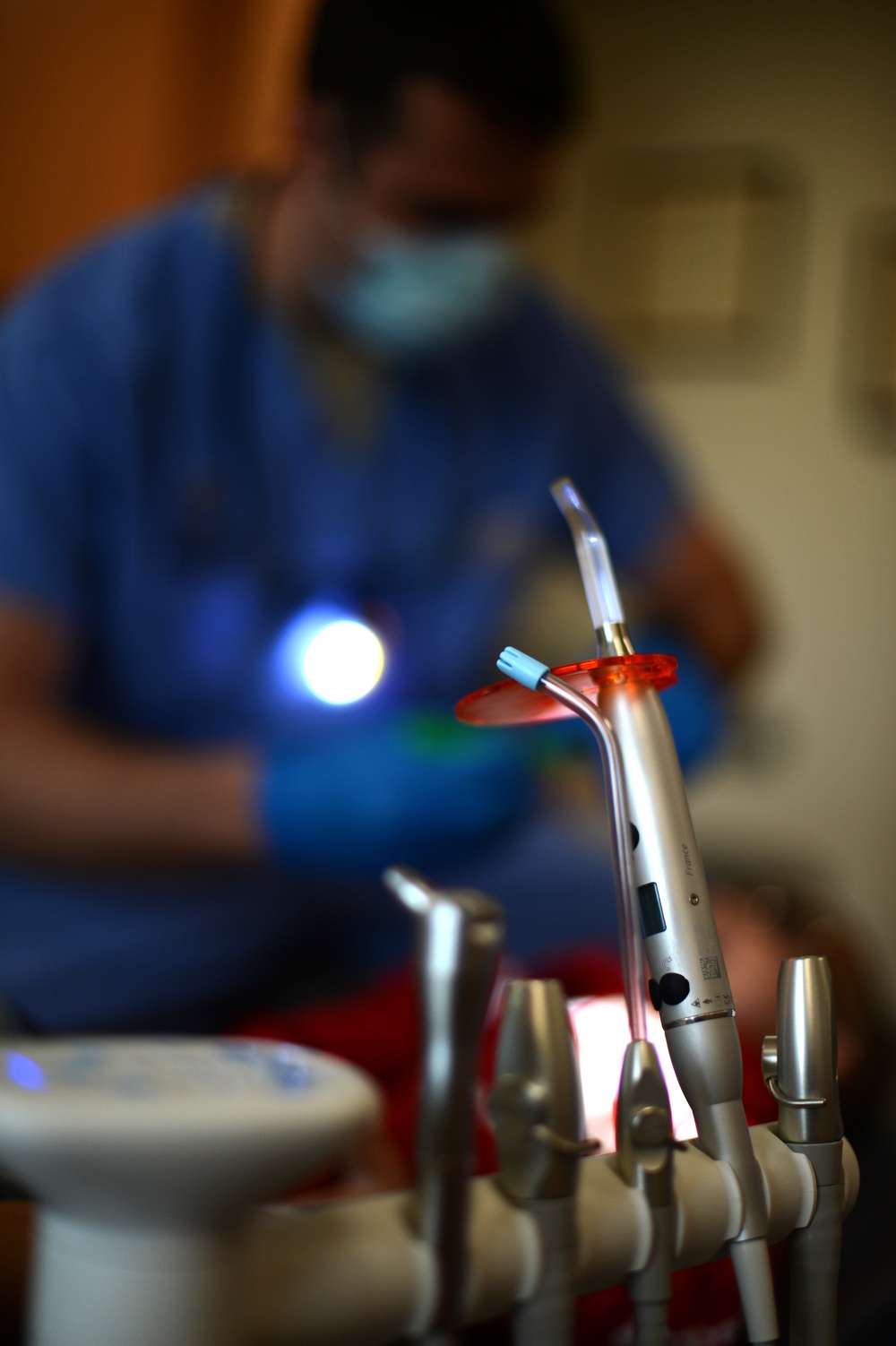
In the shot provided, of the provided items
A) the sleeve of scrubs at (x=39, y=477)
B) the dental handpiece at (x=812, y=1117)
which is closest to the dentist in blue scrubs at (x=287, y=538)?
the sleeve of scrubs at (x=39, y=477)

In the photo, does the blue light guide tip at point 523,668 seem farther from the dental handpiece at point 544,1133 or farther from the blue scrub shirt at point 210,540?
the blue scrub shirt at point 210,540

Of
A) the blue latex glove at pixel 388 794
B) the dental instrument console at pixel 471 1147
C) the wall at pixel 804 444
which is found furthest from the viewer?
the wall at pixel 804 444

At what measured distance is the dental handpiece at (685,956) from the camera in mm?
236

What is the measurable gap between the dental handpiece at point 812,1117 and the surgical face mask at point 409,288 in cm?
79

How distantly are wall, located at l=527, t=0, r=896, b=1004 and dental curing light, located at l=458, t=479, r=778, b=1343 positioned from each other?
183 cm

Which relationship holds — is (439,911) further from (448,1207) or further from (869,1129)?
(869,1129)

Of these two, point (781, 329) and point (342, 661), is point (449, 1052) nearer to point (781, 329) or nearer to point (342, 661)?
point (342, 661)

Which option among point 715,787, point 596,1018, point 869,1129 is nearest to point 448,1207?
point 596,1018

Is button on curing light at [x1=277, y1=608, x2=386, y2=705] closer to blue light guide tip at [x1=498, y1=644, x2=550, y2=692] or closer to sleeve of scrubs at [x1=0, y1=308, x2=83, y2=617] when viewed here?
sleeve of scrubs at [x1=0, y1=308, x2=83, y2=617]

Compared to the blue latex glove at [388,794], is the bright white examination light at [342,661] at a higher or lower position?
higher

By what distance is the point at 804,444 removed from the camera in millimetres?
2135

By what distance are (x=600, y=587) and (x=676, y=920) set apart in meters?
0.08

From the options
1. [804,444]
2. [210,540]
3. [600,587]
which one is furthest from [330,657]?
[804,444]

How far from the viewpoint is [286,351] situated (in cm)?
90
